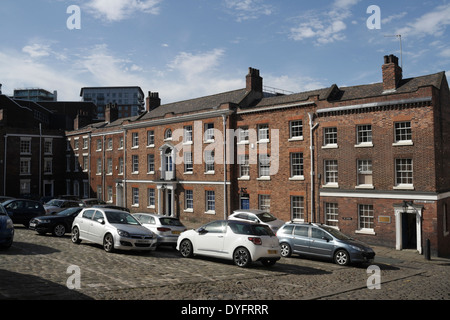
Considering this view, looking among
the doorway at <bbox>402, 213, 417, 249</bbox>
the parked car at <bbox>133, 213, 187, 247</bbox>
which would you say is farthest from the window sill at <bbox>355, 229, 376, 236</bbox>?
the parked car at <bbox>133, 213, 187, 247</bbox>

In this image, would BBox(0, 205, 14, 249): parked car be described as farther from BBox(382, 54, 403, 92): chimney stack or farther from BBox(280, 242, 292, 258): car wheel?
BBox(382, 54, 403, 92): chimney stack

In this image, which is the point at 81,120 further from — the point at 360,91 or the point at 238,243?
the point at 238,243

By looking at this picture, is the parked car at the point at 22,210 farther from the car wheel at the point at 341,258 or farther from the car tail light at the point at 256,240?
the car wheel at the point at 341,258

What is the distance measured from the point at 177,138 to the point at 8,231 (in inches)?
859

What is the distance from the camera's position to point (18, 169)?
49.4 meters

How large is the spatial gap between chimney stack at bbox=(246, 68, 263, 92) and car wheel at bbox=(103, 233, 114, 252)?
20352 mm

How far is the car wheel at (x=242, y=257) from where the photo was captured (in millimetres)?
13562

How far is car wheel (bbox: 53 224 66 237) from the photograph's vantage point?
20.0 m

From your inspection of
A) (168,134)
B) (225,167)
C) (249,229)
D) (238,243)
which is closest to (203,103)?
(168,134)

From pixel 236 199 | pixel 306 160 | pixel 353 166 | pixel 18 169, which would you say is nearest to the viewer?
pixel 353 166

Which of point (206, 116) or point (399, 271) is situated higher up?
point (206, 116)
